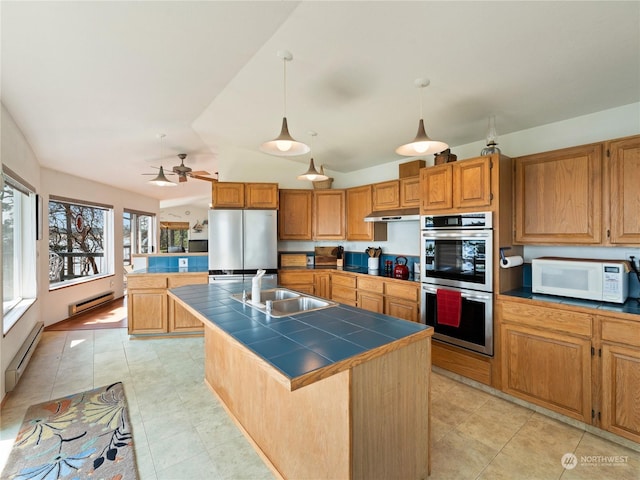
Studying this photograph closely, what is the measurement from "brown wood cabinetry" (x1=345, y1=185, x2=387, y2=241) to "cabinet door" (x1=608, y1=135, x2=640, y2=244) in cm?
239

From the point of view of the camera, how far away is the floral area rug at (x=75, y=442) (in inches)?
69.1

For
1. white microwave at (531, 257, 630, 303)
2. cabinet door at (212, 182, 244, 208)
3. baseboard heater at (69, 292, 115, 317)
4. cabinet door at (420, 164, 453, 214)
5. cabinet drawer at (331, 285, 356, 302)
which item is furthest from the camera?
baseboard heater at (69, 292, 115, 317)

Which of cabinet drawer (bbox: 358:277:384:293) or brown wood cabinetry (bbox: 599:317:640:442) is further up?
cabinet drawer (bbox: 358:277:384:293)

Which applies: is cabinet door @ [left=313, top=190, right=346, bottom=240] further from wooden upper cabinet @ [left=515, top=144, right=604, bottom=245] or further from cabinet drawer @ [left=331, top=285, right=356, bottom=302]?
wooden upper cabinet @ [left=515, top=144, right=604, bottom=245]

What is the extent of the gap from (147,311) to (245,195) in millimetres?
2085

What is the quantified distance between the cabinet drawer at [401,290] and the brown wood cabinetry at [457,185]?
0.86 metres

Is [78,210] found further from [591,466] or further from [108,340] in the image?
[591,466]

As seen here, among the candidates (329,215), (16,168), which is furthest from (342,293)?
(16,168)

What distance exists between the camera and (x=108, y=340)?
13.0 feet

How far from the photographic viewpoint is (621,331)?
6.32 ft

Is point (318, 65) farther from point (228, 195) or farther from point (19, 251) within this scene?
point (19, 251)

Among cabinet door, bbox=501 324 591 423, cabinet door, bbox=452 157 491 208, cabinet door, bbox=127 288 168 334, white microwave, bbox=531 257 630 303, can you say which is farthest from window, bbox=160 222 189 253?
white microwave, bbox=531 257 630 303

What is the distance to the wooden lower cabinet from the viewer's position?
1914 millimetres

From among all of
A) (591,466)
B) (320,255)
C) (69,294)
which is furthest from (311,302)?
(69,294)
